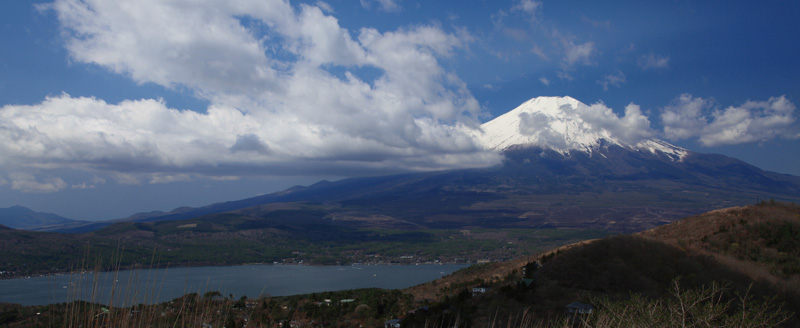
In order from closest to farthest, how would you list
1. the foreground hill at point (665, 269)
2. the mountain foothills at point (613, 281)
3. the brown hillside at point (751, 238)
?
1. the mountain foothills at point (613, 281)
2. the foreground hill at point (665, 269)
3. the brown hillside at point (751, 238)

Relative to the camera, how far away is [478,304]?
1820 centimetres

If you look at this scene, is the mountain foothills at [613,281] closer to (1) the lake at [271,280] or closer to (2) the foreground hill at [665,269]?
(2) the foreground hill at [665,269]

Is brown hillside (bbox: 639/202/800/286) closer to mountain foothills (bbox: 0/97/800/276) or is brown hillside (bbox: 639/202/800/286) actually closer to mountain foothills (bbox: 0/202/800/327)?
mountain foothills (bbox: 0/202/800/327)

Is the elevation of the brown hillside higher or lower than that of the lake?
higher

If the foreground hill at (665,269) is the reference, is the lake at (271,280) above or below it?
below

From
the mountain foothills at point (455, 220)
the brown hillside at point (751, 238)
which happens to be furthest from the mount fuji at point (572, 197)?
the brown hillside at point (751, 238)

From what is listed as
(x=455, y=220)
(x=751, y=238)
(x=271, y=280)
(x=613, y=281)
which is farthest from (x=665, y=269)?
(x=455, y=220)

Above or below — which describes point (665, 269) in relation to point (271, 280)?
above

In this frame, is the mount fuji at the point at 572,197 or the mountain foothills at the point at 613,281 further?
the mount fuji at the point at 572,197

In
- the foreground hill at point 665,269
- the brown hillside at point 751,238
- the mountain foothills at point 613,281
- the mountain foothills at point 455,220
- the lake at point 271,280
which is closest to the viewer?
the mountain foothills at point 613,281

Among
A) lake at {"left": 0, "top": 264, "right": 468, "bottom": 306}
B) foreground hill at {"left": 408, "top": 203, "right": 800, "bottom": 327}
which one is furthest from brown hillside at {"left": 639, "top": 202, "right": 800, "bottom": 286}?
lake at {"left": 0, "top": 264, "right": 468, "bottom": 306}

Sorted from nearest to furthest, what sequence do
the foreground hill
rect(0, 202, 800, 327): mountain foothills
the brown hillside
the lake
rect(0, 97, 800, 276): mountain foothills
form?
1. rect(0, 202, 800, 327): mountain foothills
2. the foreground hill
3. the brown hillside
4. the lake
5. rect(0, 97, 800, 276): mountain foothills

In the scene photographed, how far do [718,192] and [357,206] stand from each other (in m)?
115

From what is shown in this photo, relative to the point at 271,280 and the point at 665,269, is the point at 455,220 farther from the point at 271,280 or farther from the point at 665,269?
the point at 665,269
